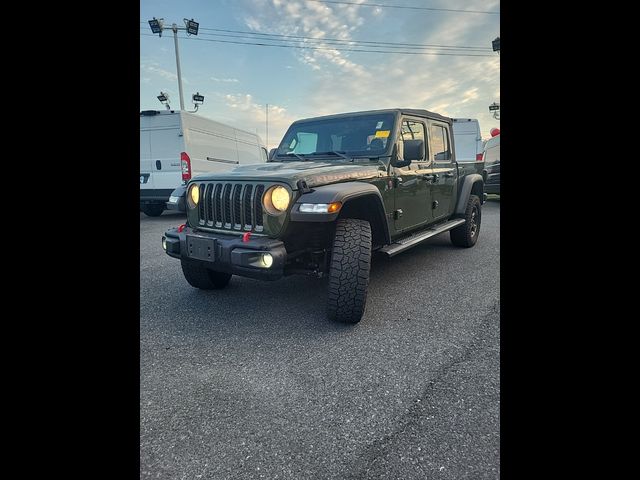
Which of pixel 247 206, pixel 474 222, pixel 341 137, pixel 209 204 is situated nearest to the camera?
pixel 247 206

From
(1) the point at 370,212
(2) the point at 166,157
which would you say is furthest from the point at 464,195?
(2) the point at 166,157

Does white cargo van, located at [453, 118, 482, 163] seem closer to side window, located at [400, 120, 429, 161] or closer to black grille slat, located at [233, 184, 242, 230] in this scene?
side window, located at [400, 120, 429, 161]

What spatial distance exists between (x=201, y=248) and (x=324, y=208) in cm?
102

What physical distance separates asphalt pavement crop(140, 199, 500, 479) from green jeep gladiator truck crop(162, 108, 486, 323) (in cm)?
40

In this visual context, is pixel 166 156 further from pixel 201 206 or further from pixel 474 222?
pixel 474 222

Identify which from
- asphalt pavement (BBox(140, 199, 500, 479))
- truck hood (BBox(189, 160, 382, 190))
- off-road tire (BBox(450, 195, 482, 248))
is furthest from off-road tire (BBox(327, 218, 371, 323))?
off-road tire (BBox(450, 195, 482, 248))

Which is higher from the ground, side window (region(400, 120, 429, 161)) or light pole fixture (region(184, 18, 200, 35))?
light pole fixture (region(184, 18, 200, 35))

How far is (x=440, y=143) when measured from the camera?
4.68 metres

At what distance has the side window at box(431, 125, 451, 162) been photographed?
176 inches

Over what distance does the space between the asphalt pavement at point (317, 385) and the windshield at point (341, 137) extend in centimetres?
149

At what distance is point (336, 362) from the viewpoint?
7.36 feet
